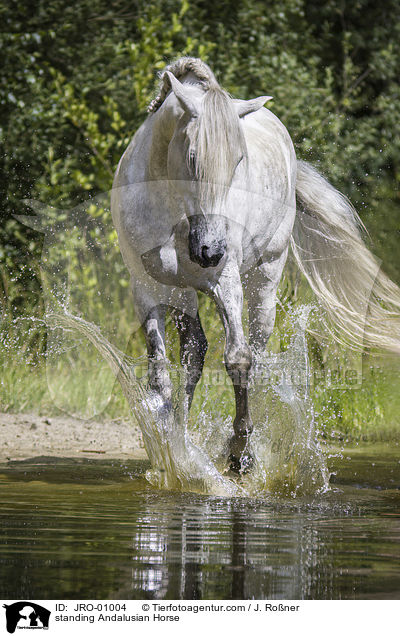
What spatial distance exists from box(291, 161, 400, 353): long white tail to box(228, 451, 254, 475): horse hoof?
1514 mm

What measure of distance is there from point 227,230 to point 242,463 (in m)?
1.24

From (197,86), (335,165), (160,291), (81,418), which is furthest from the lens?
(335,165)

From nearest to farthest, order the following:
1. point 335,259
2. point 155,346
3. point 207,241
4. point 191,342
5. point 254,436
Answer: point 207,241 < point 155,346 < point 254,436 < point 191,342 < point 335,259

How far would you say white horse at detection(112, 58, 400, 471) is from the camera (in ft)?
13.2

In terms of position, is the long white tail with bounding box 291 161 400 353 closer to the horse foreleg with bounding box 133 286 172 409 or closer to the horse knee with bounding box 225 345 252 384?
the horse knee with bounding box 225 345 252 384

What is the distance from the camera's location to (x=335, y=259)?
622 cm

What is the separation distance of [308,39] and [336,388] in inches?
234

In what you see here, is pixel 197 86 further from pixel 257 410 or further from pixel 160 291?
pixel 257 410

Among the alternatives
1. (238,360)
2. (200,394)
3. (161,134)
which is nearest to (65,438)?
(200,394)

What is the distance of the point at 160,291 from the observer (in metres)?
4.73

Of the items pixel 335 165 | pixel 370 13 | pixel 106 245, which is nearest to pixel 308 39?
pixel 370 13

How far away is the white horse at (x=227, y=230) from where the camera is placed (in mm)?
4027
